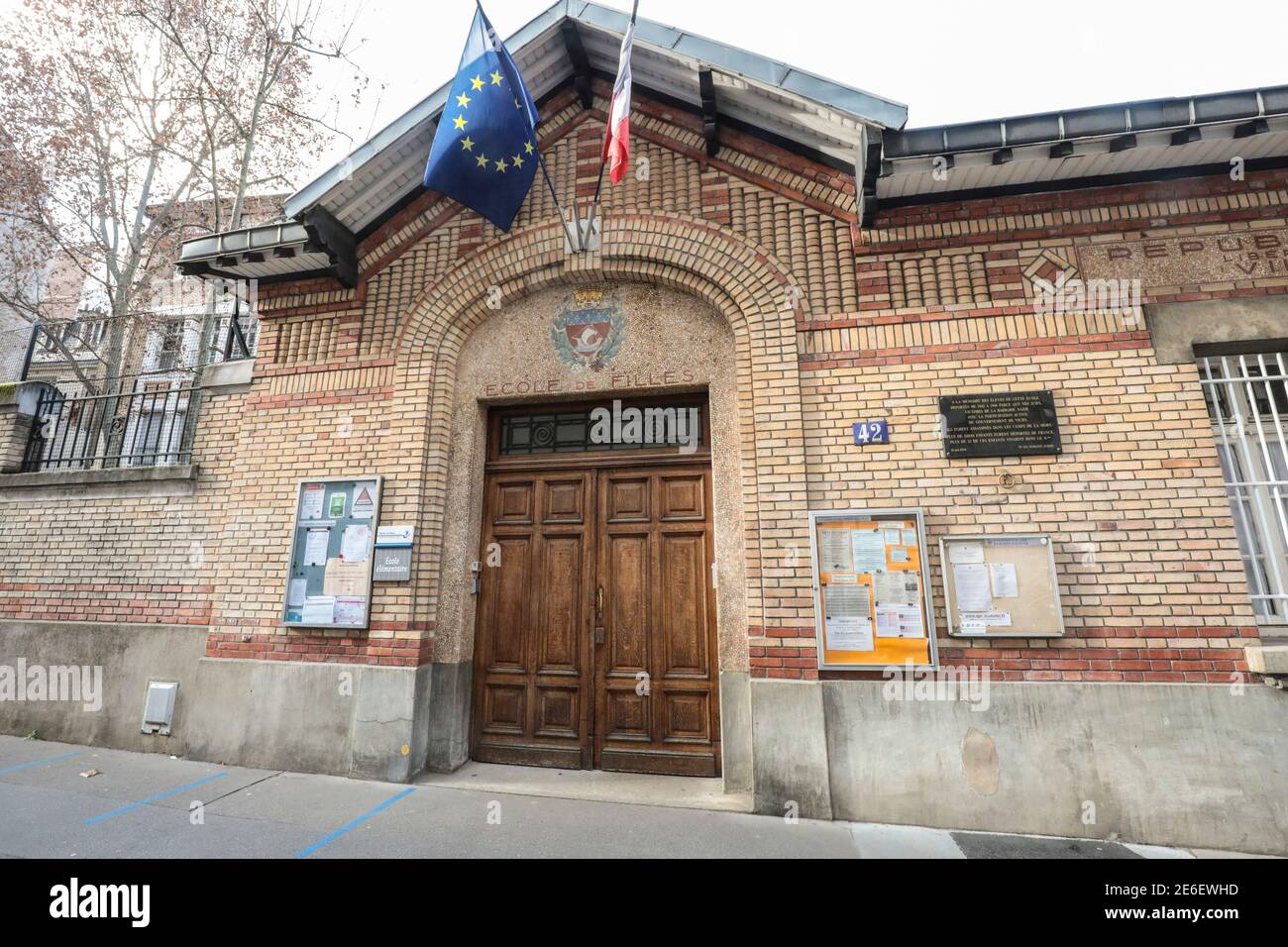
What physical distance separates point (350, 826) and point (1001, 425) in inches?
234

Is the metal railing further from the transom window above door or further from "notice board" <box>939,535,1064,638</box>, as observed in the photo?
"notice board" <box>939,535,1064,638</box>

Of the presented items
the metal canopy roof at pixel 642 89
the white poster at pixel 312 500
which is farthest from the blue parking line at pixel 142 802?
the metal canopy roof at pixel 642 89

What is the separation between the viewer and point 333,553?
563cm

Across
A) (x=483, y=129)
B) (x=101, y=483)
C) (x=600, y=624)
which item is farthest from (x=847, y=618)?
(x=101, y=483)

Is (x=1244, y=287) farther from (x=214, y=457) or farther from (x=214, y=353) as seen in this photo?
(x=214, y=353)

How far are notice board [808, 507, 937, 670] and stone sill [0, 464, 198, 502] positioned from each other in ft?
22.4

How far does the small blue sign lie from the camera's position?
16.1ft

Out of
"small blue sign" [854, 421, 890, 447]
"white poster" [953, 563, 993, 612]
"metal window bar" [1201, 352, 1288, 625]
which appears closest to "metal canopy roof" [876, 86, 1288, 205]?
"metal window bar" [1201, 352, 1288, 625]

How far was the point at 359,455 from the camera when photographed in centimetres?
583

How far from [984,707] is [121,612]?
8559mm

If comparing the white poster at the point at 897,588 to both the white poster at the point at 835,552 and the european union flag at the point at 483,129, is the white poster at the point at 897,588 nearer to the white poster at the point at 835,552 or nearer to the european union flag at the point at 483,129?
the white poster at the point at 835,552

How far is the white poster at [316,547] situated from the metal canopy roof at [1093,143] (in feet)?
20.1

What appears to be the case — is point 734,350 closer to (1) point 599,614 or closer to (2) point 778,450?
(2) point 778,450

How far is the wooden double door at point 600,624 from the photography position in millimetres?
5301
